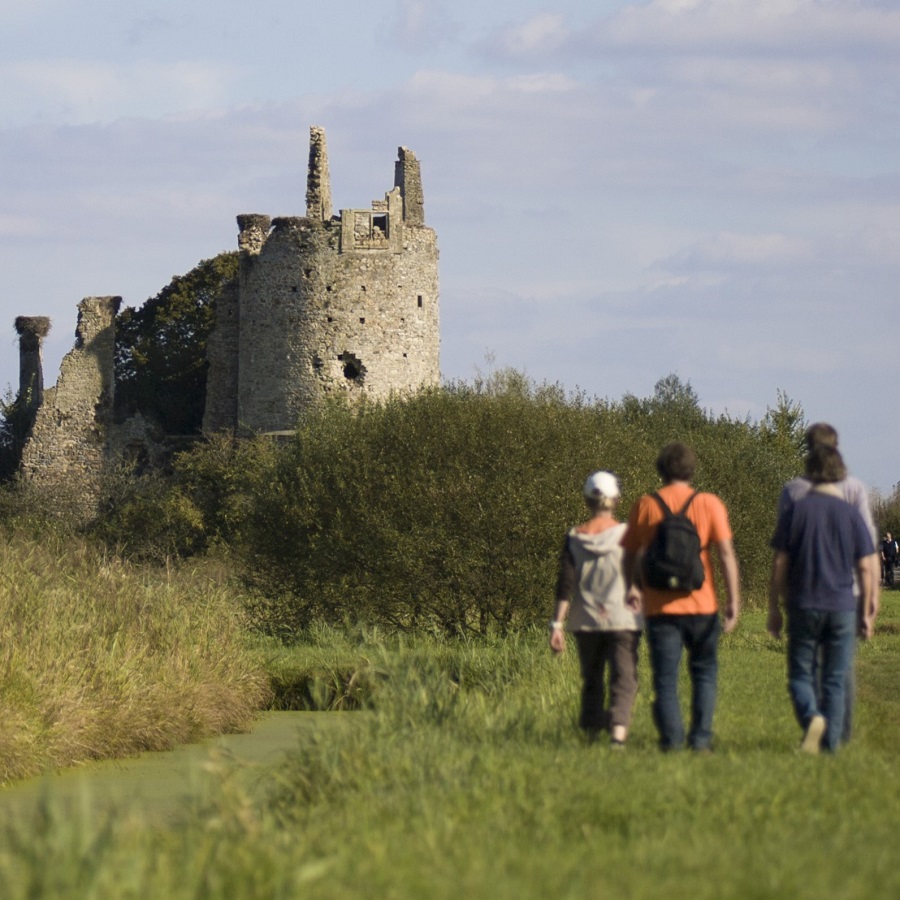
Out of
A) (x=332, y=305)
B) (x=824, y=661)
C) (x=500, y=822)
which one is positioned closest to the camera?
(x=500, y=822)

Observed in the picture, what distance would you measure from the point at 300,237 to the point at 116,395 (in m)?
8.50

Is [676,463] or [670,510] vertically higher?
[676,463]

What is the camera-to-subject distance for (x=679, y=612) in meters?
8.86

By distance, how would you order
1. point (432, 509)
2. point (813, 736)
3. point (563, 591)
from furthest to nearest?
point (432, 509), point (563, 591), point (813, 736)

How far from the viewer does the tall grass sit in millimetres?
13281

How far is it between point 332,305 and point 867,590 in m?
31.4

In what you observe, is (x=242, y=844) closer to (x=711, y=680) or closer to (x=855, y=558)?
(x=711, y=680)

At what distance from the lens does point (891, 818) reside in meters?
6.87

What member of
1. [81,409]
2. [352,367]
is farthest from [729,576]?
[81,409]

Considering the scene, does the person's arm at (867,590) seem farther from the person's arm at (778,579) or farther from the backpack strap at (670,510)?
the backpack strap at (670,510)

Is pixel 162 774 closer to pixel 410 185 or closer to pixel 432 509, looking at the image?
pixel 432 509

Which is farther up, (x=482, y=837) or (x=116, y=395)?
(x=116, y=395)

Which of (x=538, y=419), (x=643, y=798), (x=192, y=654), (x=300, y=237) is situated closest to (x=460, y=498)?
(x=538, y=419)

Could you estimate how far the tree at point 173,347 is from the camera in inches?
1834
